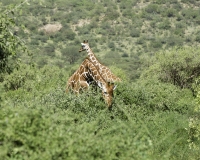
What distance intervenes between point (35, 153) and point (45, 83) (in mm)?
21848

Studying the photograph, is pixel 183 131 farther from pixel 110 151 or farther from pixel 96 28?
pixel 96 28

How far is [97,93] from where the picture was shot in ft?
64.5

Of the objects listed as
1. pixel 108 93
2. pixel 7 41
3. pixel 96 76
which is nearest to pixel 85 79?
pixel 96 76

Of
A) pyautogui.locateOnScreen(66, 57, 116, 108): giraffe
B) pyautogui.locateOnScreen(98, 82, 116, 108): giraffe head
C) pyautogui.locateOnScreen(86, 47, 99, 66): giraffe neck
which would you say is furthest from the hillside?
pyautogui.locateOnScreen(98, 82, 116, 108): giraffe head

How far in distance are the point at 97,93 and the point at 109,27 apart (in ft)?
297

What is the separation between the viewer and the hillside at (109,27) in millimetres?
92938

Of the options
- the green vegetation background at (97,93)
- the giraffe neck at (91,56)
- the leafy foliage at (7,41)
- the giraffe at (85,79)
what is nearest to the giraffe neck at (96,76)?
the giraffe at (85,79)

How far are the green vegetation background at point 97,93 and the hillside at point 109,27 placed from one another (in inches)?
9.4

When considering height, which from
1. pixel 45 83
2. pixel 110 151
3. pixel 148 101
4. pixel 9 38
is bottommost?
pixel 45 83

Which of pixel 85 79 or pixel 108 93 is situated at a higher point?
pixel 108 93

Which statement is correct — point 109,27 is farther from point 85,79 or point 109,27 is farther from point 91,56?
point 85,79

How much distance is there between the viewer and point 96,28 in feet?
365

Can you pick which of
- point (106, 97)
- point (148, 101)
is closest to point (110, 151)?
point (106, 97)

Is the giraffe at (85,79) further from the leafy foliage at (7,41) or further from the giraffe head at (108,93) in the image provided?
the leafy foliage at (7,41)
